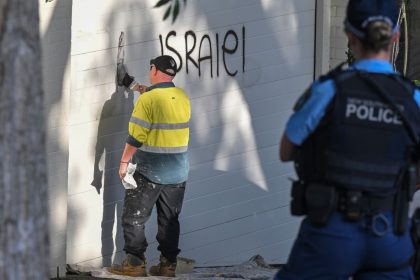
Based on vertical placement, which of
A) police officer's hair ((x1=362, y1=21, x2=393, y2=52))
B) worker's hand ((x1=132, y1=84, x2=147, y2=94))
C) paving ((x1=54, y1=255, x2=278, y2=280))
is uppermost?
police officer's hair ((x1=362, y1=21, x2=393, y2=52))

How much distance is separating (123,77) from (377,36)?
4.55 metres

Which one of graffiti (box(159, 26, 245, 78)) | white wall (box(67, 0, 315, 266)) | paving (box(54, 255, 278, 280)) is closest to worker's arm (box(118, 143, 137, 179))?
white wall (box(67, 0, 315, 266))

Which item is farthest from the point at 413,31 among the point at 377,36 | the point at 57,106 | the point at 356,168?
the point at 356,168

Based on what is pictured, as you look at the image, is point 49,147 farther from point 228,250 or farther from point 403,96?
point 403,96

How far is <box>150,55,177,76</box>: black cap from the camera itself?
9297mm

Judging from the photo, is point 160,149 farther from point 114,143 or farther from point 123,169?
point 114,143

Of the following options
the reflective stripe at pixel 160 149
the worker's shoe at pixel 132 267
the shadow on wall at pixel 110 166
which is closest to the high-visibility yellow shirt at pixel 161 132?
the reflective stripe at pixel 160 149

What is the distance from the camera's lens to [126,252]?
30.9 feet

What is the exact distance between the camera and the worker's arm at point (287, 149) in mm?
5266

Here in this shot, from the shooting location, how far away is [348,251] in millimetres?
5102

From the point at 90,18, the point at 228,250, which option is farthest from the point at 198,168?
the point at 90,18

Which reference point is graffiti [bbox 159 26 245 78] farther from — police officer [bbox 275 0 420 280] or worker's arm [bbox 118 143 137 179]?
police officer [bbox 275 0 420 280]

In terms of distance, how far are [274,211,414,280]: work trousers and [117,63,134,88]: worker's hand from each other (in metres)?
4.54

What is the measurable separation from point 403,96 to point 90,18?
175 inches
